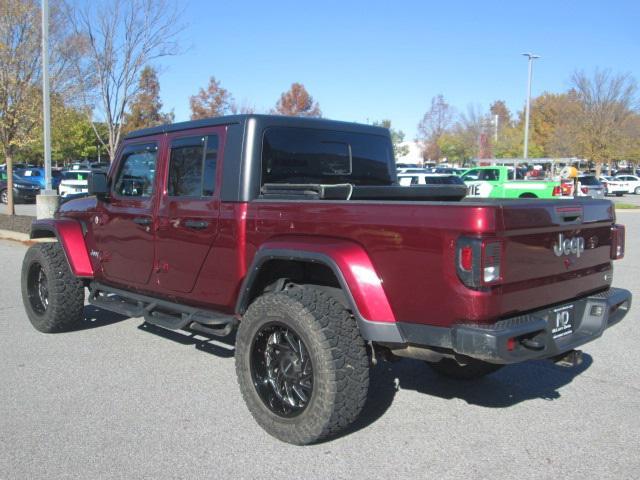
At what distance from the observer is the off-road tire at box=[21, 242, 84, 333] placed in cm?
594

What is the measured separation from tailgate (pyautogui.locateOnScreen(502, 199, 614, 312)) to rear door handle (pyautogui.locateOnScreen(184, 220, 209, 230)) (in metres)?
2.09

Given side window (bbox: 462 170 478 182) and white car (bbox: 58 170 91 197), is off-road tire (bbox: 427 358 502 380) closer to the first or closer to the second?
white car (bbox: 58 170 91 197)

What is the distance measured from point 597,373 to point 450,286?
262cm

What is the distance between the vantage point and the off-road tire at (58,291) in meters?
5.94

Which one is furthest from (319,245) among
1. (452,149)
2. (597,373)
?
(452,149)

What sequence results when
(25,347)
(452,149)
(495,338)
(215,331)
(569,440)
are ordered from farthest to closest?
(452,149) → (25,347) → (215,331) → (569,440) → (495,338)

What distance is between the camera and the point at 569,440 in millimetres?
3824

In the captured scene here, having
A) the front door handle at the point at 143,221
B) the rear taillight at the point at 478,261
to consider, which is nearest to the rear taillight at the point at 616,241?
the rear taillight at the point at 478,261

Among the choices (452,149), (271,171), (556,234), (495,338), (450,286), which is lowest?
(495,338)

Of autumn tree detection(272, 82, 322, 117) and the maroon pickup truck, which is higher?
A: autumn tree detection(272, 82, 322, 117)

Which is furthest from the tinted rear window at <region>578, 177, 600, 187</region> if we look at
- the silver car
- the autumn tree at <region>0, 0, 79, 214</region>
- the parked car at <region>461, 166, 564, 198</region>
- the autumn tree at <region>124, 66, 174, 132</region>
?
the autumn tree at <region>0, 0, 79, 214</region>

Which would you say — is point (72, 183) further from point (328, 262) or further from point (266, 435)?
point (328, 262)

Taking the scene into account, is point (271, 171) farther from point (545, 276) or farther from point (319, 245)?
point (545, 276)

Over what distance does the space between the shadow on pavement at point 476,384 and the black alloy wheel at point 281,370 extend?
57cm
